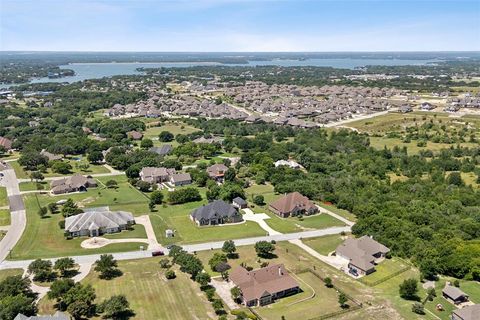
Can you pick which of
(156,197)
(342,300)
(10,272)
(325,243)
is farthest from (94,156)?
(342,300)

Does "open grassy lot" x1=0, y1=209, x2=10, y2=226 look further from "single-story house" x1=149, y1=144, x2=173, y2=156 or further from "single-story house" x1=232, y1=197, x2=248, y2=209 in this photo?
"single-story house" x1=149, y1=144, x2=173, y2=156

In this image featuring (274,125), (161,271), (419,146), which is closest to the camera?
(161,271)

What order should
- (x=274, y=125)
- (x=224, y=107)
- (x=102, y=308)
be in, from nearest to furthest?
(x=102, y=308)
(x=274, y=125)
(x=224, y=107)

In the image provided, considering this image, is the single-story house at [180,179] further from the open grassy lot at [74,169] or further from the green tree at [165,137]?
the green tree at [165,137]

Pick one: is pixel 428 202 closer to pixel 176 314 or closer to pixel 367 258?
pixel 367 258

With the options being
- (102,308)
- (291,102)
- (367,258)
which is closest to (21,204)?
(102,308)

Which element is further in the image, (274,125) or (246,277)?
(274,125)

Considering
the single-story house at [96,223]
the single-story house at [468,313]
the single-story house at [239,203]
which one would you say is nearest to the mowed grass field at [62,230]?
the single-story house at [96,223]
